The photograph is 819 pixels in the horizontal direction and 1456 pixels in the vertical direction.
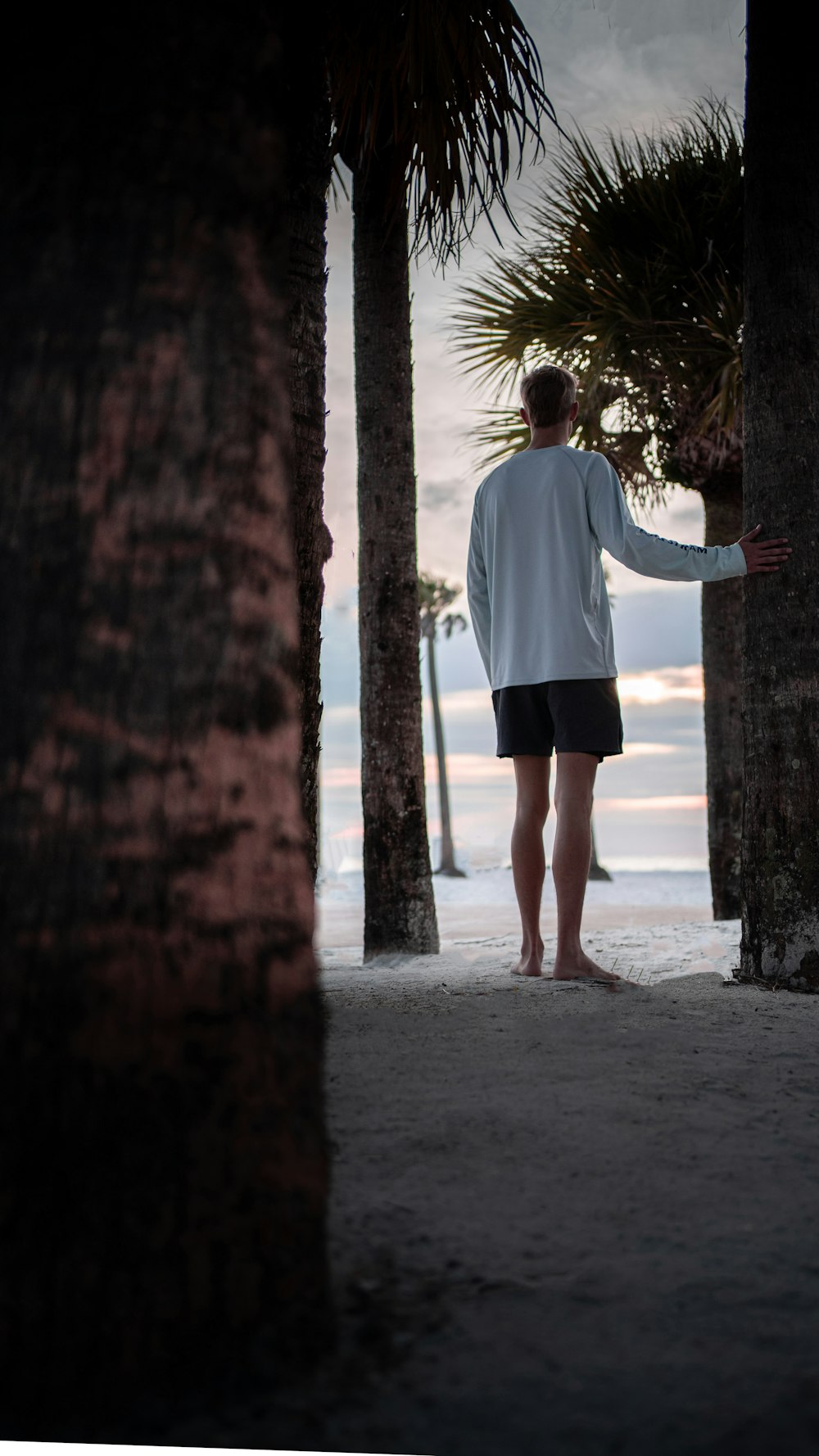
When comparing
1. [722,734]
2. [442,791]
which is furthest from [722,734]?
[442,791]

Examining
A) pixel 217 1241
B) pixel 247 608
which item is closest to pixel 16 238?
pixel 247 608

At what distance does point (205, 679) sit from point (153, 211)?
0.51 meters

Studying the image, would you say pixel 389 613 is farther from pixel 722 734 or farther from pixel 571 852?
pixel 722 734

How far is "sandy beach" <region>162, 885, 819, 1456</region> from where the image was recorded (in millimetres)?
874

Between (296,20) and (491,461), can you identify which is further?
(491,461)

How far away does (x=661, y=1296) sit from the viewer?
1025 millimetres

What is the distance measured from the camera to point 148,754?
0.93m

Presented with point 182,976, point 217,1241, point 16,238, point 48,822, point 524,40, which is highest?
point 524,40

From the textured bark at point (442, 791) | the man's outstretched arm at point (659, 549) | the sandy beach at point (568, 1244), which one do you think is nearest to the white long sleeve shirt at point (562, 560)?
the man's outstretched arm at point (659, 549)

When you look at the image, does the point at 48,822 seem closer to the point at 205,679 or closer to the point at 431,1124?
the point at 205,679

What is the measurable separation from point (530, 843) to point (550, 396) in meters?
1.43

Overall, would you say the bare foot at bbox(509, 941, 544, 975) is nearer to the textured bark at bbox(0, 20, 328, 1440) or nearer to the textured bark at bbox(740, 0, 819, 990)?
the textured bark at bbox(740, 0, 819, 990)

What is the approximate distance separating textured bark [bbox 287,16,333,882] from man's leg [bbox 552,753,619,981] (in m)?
0.72

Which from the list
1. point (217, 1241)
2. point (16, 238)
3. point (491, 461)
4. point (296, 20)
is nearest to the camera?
point (217, 1241)
